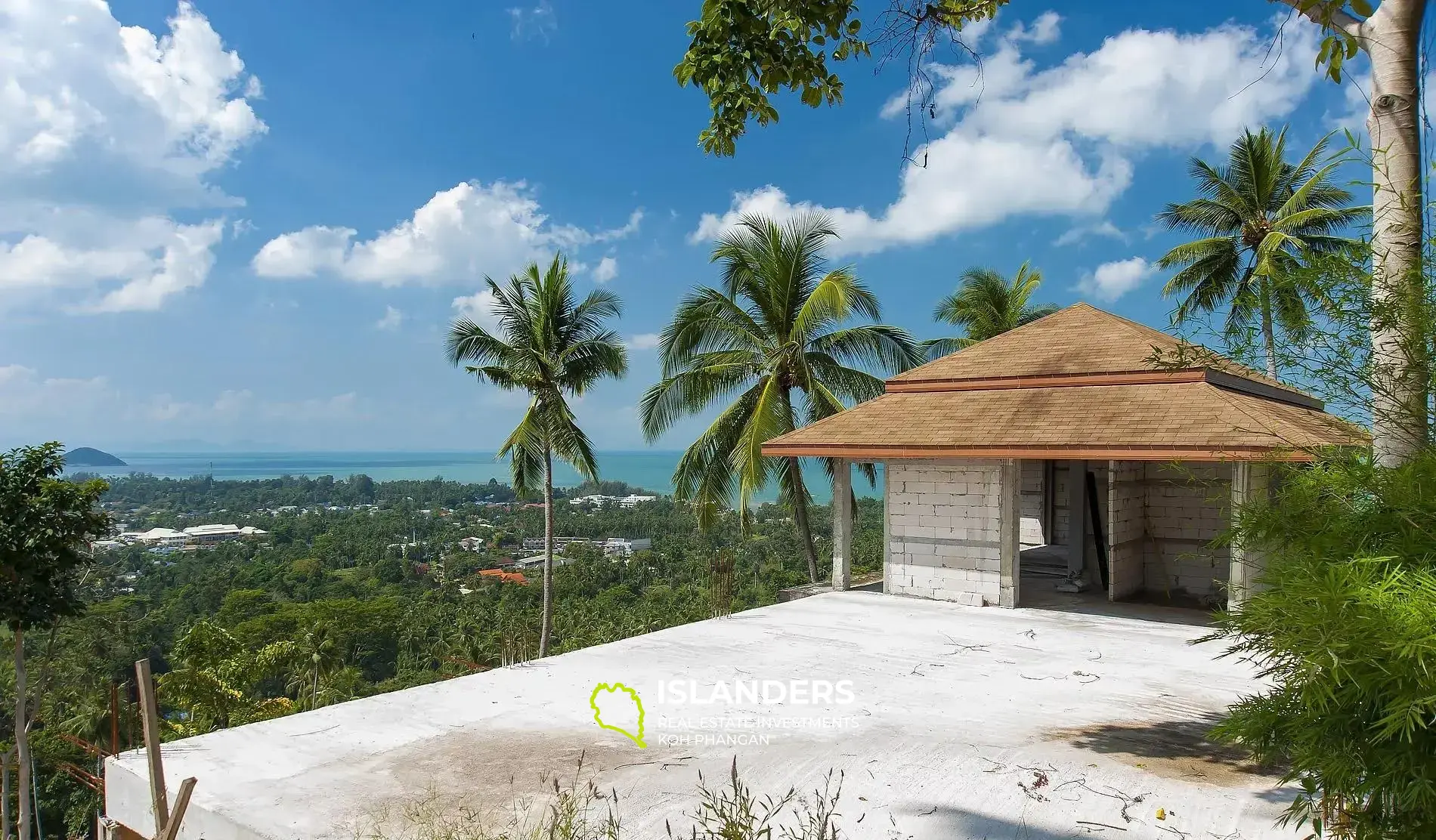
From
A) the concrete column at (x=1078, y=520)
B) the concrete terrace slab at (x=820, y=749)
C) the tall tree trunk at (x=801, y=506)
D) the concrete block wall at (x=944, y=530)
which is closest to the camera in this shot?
the concrete terrace slab at (x=820, y=749)

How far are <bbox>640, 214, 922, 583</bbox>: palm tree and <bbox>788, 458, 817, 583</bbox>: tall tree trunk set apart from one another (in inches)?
16.5

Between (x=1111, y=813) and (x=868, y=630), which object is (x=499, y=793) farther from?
(x=868, y=630)

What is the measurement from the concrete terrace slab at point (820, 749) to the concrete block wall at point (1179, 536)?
3560 mm

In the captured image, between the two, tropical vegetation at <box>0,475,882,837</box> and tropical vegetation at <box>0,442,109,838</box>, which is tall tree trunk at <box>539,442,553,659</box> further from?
tropical vegetation at <box>0,442,109,838</box>

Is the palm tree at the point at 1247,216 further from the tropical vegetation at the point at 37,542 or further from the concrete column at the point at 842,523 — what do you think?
the tropical vegetation at the point at 37,542

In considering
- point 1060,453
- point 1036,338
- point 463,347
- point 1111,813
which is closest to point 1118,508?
point 1060,453

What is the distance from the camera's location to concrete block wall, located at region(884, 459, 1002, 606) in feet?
38.3

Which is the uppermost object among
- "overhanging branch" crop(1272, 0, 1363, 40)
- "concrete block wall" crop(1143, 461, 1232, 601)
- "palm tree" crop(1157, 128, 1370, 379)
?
"palm tree" crop(1157, 128, 1370, 379)

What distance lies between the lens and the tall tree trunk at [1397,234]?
11.5 ft

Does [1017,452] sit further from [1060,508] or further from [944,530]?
[1060,508]

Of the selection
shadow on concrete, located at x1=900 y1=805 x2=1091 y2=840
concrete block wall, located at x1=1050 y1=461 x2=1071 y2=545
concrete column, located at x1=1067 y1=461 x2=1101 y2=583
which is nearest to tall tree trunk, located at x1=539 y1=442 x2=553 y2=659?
concrete block wall, located at x1=1050 y1=461 x2=1071 y2=545

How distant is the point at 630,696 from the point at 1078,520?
915 centimetres

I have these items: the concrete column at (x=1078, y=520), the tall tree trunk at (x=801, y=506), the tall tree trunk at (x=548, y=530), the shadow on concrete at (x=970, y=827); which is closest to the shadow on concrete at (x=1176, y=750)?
the shadow on concrete at (x=970, y=827)

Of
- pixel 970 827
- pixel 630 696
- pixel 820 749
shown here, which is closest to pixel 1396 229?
pixel 970 827
